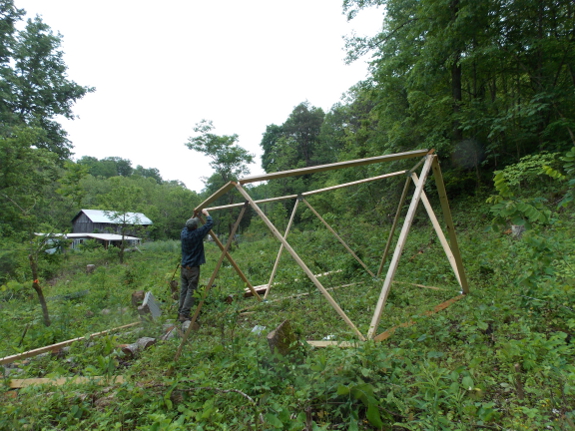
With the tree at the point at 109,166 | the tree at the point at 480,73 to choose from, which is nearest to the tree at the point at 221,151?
the tree at the point at 480,73

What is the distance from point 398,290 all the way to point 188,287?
3.57 m

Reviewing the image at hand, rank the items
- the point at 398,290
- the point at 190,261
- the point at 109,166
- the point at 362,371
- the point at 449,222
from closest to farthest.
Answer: the point at 362,371 → the point at 449,222 → the point at 398,290 → the point at 190,261 → the point at 109,166

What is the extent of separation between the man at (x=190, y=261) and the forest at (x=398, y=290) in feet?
1.50

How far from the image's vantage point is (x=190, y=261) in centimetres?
559

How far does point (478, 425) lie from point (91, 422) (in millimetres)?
2869

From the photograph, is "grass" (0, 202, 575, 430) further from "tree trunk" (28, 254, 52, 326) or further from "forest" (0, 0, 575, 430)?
"tree trunk" (28, 254, 52, 326)

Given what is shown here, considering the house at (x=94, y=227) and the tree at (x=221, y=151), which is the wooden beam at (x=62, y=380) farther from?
the house at (x=94, y=227)

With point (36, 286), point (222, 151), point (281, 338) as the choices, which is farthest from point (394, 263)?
point (222, 151)

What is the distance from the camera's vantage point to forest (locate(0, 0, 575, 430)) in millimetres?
2301

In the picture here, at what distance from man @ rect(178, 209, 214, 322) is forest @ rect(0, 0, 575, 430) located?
46 centimetres

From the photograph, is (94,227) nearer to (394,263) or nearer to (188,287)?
(188,287)

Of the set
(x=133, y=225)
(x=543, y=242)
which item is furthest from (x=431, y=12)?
(x=133, y=225)

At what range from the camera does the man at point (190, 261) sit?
548 centimetres

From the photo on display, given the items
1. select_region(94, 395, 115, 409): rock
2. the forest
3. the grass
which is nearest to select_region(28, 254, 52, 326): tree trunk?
the forest
